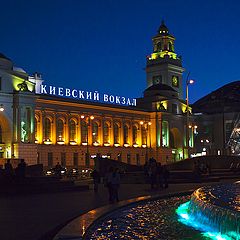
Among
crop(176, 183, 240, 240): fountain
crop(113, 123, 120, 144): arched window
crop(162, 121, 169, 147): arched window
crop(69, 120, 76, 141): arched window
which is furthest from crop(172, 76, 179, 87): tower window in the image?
crop(176, 183, 240, 240): fountain

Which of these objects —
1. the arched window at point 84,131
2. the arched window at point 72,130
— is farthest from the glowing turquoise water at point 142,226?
the arched window at point 84,131

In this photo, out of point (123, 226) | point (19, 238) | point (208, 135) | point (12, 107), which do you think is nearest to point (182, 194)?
point (123, 226)

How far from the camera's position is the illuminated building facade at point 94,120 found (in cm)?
7881

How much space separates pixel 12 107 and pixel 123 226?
65762mm

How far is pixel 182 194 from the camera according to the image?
1040 inches

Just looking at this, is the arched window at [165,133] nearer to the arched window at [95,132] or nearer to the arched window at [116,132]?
the arched window at [116,132]

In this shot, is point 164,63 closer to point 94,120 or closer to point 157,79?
point 157,79

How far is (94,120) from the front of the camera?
95.7 meters

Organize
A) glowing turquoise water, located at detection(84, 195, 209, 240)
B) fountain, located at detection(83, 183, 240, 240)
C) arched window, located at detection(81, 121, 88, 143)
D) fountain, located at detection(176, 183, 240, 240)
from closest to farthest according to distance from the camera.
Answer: fountain, located at detection(176, 183, 240, 240) → fountain, located at detection(83, 183, 240, 240) → glowing turquoise water, located at detection(84, 195, 209, 240) → arched window, located at detection(81, 121, 88, 143)

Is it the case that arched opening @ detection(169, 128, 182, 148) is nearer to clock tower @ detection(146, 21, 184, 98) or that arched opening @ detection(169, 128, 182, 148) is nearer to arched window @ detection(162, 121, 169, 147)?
arched window @ detection(162, 121, 169, 147)

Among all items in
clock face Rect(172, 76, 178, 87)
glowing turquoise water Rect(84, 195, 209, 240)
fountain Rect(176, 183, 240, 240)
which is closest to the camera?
fountain Rect(176, 183, 240, 240)

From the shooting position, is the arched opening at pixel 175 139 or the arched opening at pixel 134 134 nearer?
the arched opening at pixel 134 134

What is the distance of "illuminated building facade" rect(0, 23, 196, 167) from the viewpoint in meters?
78.8

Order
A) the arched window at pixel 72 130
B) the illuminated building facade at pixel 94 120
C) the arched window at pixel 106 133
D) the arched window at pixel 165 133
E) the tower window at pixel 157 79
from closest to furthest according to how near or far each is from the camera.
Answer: the illuminated building facade at pixel 94 120 → the arched window at pixel 72 130 → the arched window at pixel 106 133 → the arched window at pixel 165 133 → the tower window at pixel 157 79
